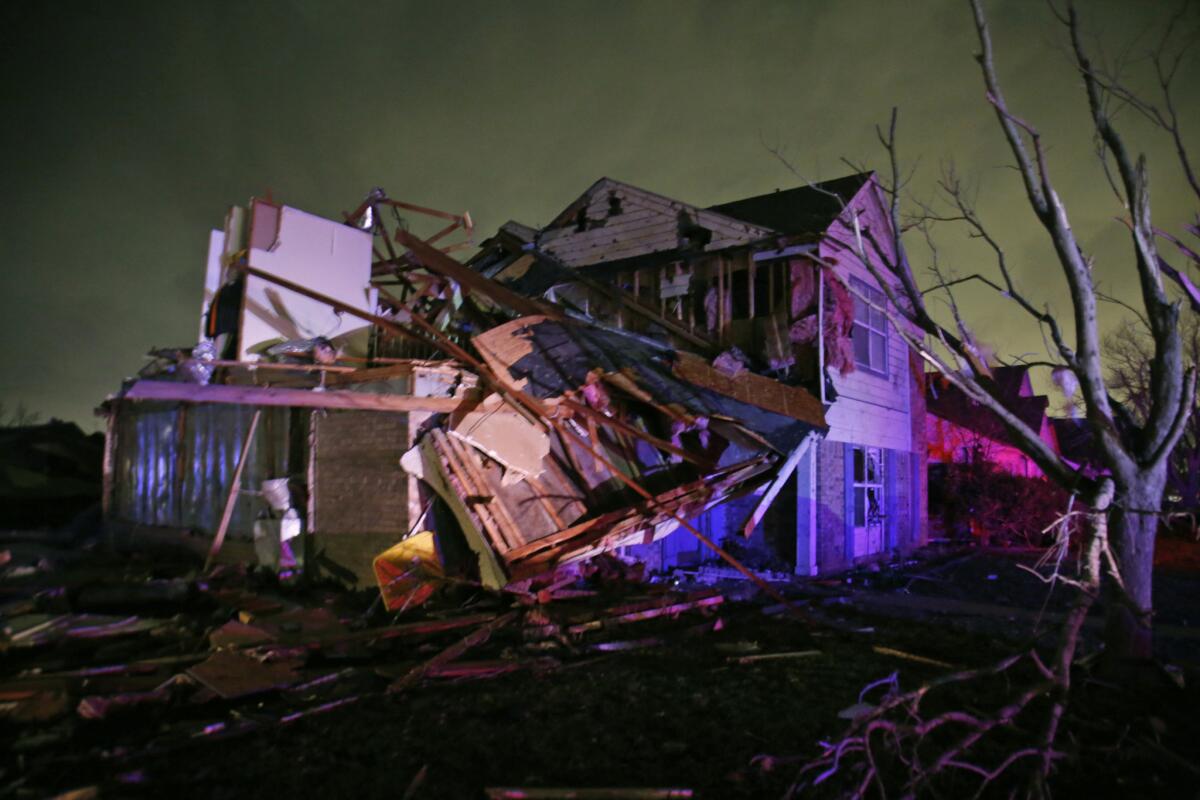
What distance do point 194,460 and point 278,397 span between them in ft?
17.6

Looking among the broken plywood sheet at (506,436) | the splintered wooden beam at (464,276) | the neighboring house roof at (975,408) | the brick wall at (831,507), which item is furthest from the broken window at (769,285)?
the neighboring house roof at (975,408)

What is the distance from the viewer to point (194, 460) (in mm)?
10672

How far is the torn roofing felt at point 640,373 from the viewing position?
880 cm

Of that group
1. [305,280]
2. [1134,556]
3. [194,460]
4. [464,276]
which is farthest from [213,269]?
[1134,556]

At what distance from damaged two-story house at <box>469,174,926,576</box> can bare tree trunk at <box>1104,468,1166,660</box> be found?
179 inches

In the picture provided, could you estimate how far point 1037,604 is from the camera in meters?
9.59

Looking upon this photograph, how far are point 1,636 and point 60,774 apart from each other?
331 centimetres

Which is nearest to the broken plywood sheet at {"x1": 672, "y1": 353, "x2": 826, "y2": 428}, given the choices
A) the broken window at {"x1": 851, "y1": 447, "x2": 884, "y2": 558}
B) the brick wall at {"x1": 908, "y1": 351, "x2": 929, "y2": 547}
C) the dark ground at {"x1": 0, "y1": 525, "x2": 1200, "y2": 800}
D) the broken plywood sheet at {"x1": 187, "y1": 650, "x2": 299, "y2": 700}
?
the broken window at {"x1": 851, "y1": 447, "x2": 884, "y2": 558}

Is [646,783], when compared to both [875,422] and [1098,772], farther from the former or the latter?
[875,422]

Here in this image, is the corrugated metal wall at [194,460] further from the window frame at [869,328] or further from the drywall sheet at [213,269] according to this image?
the window frame at [869,328]

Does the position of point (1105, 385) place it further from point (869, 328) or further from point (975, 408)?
point (975, 408)

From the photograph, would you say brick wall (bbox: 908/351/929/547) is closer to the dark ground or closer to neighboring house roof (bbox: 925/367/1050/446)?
neighboring house roof (bbox: 925/367/1050/446)

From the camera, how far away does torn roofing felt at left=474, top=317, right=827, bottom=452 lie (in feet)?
28.9

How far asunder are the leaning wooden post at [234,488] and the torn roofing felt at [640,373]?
12.2ft
